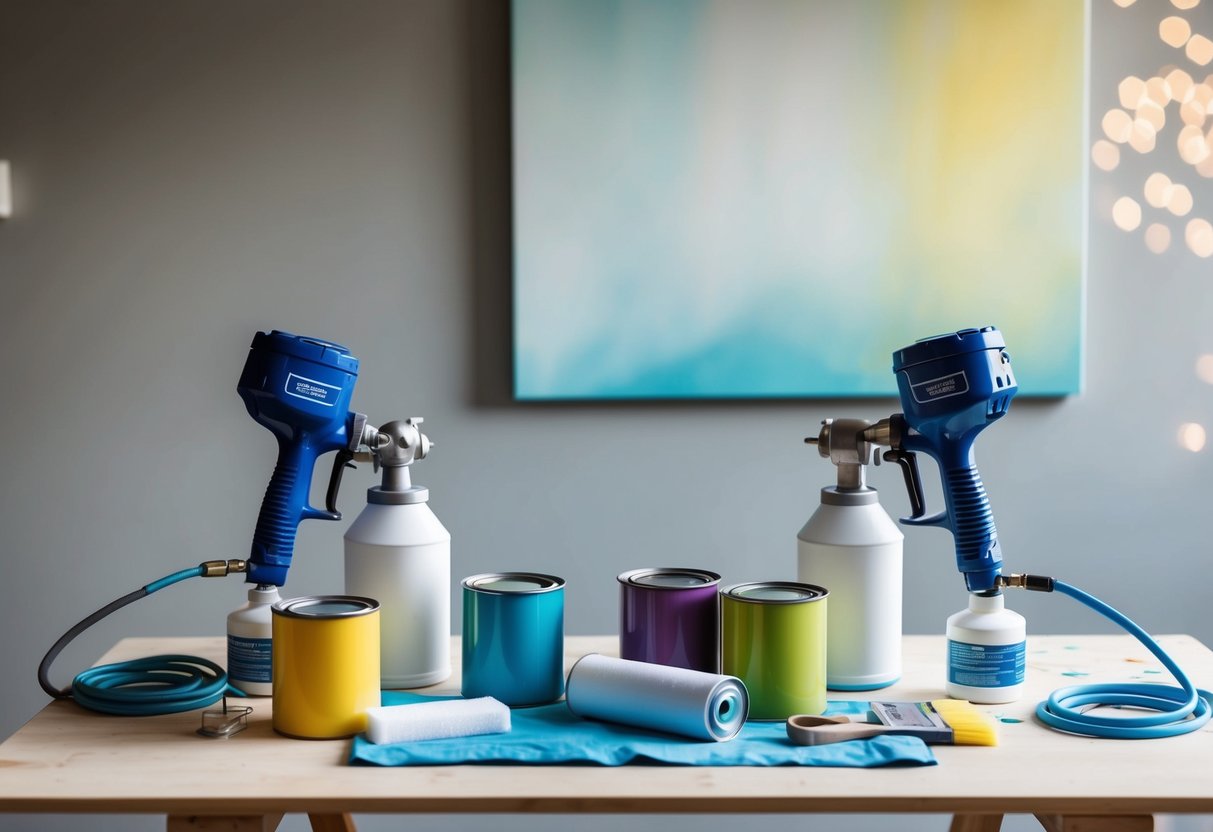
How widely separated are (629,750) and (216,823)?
0.41 m

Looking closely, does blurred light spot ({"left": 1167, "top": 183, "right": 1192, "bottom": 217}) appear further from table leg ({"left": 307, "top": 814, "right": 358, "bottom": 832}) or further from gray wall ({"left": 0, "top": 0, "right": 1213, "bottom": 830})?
table leg ({"left": 307, "top": 814, "right": 358, "bottom": 832})

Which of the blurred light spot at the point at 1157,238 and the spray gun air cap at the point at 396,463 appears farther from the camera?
the blurred light spot at the point at 1157,238

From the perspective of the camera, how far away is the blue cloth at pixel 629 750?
3.64 feet

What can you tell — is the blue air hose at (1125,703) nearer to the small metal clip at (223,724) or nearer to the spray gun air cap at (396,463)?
the spray gun air cap at (396,463)

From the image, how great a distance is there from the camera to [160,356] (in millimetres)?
2201

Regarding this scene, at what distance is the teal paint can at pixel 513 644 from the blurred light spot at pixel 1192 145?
167cm

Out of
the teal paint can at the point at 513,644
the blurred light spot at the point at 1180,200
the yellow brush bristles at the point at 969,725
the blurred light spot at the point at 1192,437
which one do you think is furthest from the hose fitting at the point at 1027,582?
the blurred light spot at the point at 1180,200

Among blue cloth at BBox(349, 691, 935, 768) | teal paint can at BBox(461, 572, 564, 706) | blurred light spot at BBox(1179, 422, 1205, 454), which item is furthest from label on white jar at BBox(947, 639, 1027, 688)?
blurred light spot at BBox(1179, 422, 1205, 454)

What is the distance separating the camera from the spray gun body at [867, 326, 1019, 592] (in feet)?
4.14

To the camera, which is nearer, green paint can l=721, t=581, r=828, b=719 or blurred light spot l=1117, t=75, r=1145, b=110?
green paint can l=721, t=581, r=828, b=719

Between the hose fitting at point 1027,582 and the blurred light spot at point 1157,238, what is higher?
the blurred light spot at point 1157,238


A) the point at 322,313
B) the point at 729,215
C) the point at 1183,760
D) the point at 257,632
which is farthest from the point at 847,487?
the point at 322,313

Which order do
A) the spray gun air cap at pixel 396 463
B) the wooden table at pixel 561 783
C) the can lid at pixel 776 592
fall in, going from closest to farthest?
1. the wooden table at pixel 561 783
2. the can lid at pixel 776 592
3. the spray gun air cap at pixel 396 463

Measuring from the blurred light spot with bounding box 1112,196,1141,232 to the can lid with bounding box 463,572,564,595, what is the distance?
1511 mm
